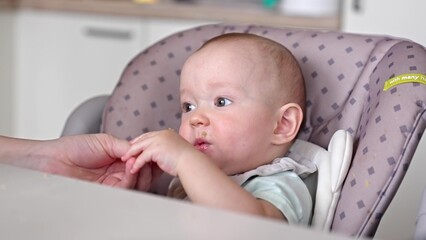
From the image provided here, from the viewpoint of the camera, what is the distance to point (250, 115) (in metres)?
1.26

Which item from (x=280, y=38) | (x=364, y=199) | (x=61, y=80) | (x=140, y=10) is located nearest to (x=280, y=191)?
(x=364, y=199)

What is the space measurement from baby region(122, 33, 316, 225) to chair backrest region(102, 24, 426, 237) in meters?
0.07

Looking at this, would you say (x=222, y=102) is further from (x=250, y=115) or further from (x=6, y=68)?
(x=6, y=68)

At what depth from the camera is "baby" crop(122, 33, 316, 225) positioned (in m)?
1.22

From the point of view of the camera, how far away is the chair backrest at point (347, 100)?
115cm

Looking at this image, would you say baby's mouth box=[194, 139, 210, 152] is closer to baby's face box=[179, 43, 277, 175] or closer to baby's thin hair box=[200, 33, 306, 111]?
baby's face box=[179, 43, 277, 175]

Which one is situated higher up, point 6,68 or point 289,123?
point 289,123

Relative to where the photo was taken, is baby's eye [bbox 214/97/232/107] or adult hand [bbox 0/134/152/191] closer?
adult hand [bbox 0/134/152/191]

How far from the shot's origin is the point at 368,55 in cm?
138

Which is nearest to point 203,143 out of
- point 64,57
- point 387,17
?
point 387,17

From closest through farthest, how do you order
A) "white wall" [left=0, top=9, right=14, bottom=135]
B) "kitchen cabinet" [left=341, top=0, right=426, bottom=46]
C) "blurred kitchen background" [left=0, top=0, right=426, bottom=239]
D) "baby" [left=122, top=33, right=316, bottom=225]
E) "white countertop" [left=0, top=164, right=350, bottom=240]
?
"white countertop" [left=0, top=164, right=350, bottom=240] < "baby" [left=122, top=33, right=316, bottom=225] < "kitchen cabinet" [left=341, top=0, right=426, bottom=46] < "blurred kitchen background" [left=0, top=0, right=426, bottom=239] < "white wall" [left=0, top=9, right=14, bottom=135]

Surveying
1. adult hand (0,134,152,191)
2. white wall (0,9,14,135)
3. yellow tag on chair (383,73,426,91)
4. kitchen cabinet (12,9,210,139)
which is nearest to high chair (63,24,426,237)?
yellow tag on chair (383,73,426,91)

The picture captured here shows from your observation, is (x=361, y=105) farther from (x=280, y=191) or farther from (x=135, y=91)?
(x=135, y=91)

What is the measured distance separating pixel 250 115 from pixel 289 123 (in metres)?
0.08
